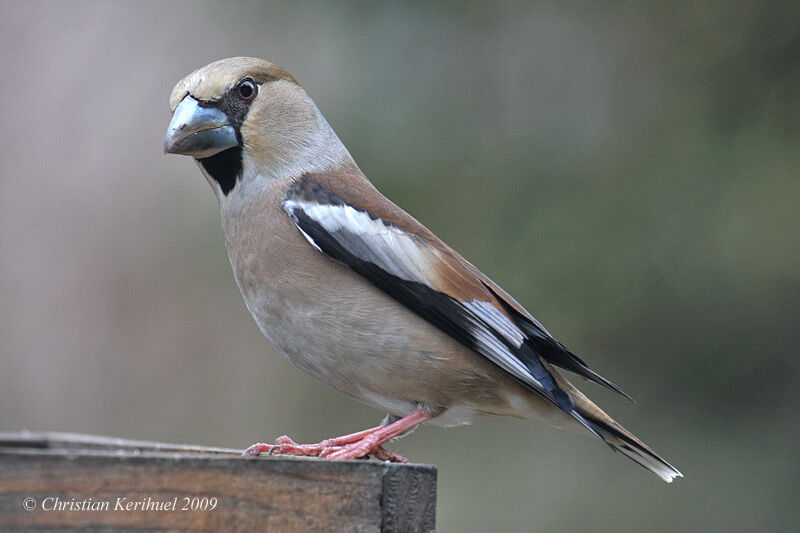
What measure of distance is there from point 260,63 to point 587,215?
2.97 m

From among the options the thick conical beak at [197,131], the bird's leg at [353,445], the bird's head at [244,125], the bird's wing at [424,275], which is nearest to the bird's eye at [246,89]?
the bird's head at [244,125]

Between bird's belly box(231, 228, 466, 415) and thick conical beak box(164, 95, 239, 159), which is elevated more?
thick conical beak box(164, 95, 239, 159)

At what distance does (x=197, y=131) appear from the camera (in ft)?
9.80

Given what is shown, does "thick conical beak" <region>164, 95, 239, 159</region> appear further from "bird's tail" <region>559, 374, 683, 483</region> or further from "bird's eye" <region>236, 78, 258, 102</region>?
"bird's tail" <region>559, 374, 683, 483</region>

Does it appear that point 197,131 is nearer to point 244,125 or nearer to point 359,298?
point 244,125

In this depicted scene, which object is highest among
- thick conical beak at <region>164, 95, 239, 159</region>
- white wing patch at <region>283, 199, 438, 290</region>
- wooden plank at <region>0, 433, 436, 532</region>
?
thick conical beak at <region>164, 95, 239, 159</region>

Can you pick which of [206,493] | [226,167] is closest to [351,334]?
[226,167]

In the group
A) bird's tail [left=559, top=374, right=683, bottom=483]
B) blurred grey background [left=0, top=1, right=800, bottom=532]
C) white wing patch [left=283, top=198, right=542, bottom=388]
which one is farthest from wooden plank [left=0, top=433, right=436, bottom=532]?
blurred grey background [left=0, top=1, right=800, bottom=532]

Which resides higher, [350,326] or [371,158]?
[371,158]

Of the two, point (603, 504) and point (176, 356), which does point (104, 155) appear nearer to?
point (176, 356)

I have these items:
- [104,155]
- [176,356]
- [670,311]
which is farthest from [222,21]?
[670,311]

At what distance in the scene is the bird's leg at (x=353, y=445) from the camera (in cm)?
275

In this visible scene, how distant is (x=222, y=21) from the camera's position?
701 centimetres

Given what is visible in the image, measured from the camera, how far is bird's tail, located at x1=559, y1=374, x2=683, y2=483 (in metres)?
3.09
